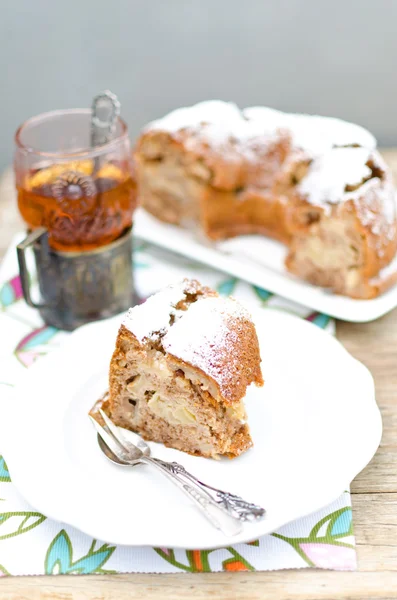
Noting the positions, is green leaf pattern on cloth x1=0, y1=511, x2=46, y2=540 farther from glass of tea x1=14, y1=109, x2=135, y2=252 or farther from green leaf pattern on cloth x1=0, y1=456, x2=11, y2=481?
glass of tea x1=14, y1=109, x2=135, y2=252

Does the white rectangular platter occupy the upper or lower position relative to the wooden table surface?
upper

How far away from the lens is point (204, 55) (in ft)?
9.20

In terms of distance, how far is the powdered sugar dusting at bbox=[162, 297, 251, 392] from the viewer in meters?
1.34

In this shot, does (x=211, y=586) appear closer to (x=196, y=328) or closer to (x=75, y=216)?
(x=196, y=328)

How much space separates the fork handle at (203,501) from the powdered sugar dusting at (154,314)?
0.78 feet

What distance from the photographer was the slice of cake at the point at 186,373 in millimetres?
1358

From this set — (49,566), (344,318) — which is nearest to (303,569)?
(49,566)

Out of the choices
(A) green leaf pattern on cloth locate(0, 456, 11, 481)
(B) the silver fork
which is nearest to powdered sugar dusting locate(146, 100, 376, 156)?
(B) the silver fork

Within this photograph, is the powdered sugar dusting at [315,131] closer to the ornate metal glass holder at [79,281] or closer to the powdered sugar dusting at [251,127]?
the powdered sugar dusting at [251,127]

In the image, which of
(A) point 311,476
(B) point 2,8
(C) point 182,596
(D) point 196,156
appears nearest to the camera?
(C) point 182,596

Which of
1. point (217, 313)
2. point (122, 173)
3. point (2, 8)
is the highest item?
point (2, 8)

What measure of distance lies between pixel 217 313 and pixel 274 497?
37 cm

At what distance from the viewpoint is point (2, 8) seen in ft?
9.04

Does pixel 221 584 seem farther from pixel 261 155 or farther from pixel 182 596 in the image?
pixel 261 155
